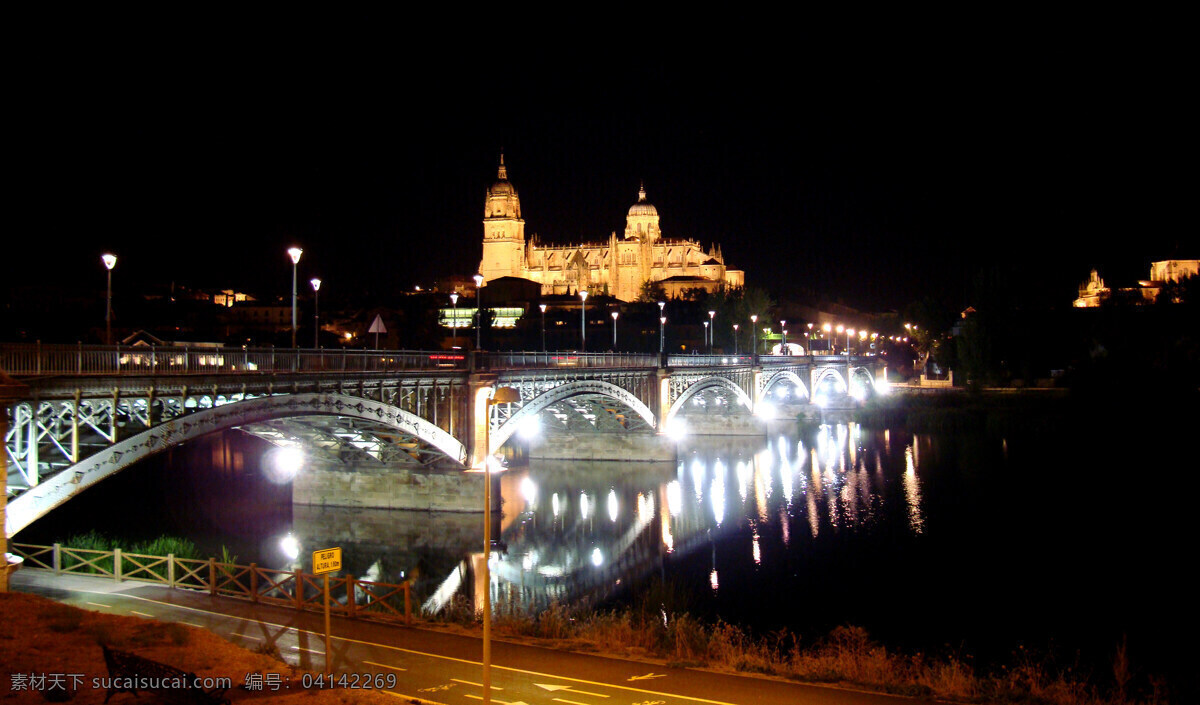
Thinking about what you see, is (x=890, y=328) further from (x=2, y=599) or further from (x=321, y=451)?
(x=2, y=599)

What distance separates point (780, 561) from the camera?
29.8 meters

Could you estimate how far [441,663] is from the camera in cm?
1355

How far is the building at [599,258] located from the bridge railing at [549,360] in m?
113

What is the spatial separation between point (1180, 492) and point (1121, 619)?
2187cm

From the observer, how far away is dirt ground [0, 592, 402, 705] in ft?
33.5

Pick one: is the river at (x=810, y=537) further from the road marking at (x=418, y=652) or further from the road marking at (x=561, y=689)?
the road marking at (x=561, y=689)

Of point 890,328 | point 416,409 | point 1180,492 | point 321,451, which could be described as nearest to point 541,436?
point 321,451

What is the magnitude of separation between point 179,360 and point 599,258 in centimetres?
15350

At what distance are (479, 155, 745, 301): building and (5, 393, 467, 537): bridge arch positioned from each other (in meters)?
136

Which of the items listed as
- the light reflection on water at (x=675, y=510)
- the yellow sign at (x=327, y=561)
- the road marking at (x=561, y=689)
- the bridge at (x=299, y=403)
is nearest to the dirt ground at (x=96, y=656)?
the yellow sign at (x=327, y=561)

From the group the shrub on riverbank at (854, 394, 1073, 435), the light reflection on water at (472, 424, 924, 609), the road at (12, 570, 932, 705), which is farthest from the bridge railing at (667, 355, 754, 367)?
the road at (12, 570, 932, 705)

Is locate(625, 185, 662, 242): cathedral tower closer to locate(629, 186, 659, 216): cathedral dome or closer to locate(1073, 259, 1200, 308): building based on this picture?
locate(629, 186, 659, 216): cathedral dome

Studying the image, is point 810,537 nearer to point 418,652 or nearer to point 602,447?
point 602,447

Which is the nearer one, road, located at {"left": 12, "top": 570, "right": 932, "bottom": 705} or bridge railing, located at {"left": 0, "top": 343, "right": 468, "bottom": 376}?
road, located at {"left": 12, "top": 570, "right": 932, "bottom": 705}
